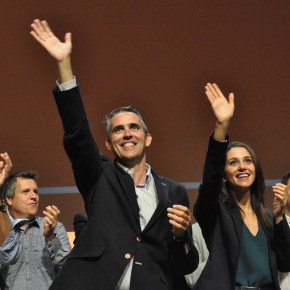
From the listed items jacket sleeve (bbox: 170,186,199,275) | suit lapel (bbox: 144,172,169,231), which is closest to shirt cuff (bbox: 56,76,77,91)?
suit lapel (bbox: 144,172,169,231)

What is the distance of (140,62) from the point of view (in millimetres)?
3729

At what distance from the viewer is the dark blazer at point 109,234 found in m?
2.14

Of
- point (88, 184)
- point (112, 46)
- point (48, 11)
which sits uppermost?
point (48, 11)

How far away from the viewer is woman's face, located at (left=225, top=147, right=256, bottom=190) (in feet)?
9.25

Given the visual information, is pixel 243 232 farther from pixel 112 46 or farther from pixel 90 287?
pixel 112 46

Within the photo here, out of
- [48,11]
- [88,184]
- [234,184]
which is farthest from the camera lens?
[48,11]

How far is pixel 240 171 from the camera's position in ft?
9.30

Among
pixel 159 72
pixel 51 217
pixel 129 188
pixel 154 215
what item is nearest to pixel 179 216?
pixel 154 215

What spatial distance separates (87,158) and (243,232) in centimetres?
80

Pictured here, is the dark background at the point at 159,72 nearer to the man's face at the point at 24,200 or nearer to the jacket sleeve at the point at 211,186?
the man's face at the point at 24,200

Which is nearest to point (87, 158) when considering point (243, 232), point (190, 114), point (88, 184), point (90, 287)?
point (88, 184)

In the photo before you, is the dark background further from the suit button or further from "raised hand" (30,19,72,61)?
the suit button

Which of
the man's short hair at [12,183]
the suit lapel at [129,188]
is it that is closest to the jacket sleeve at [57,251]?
the man's short hair at [12,183]

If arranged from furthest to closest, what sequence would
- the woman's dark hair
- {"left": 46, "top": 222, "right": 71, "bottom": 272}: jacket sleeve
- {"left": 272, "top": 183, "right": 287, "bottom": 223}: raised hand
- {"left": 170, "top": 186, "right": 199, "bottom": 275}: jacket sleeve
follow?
{"left": 46, "top": 222, "right": 71, "bottom": 272}: jacket sleeve < the woman's dark hair < {"left": 272, "top": 183, "right": 287, "bottom": 223}: raised hand < {"left": 170, "top": 186, "right": 199, "bottom": 275}: jacket sleeve
